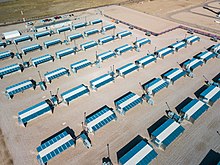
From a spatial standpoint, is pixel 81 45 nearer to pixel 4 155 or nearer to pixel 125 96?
pixel 125 96

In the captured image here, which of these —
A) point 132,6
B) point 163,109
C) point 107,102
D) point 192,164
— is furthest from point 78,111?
point 132,6

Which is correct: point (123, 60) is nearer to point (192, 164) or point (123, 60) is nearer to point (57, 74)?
point (57, 74)

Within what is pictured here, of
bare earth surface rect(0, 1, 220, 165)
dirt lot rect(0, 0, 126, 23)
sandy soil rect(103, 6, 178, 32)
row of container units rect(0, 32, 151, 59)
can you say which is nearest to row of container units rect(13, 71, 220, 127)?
bare earth surface rect(0, 1, 220, 165)

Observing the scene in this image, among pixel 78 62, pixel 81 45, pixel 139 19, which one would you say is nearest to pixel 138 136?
pixel 78 62

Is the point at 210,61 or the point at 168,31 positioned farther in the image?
the point at 168,31

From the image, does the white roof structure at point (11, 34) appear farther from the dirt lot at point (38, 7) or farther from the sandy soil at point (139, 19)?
the sandy soil at point (139, 19)

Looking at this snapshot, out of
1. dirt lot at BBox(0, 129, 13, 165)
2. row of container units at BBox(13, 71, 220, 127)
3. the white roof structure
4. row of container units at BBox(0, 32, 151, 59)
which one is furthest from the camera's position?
the white roof structure

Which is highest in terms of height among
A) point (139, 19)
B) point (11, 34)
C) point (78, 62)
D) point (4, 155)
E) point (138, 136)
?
point (11, 34)

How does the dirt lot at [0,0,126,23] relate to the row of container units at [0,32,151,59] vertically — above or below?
above

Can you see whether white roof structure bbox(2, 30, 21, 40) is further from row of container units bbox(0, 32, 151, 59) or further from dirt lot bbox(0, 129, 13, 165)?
dirt lot bbox(0, 129, 13, 165)
